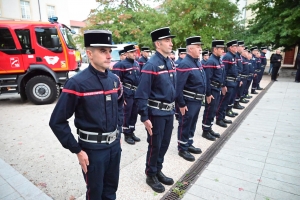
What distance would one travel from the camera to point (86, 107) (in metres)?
1.89

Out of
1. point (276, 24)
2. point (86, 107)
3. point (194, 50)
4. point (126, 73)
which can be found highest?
point (276, 24)

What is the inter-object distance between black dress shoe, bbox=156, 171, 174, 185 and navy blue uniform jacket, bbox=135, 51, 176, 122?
3.26 ft

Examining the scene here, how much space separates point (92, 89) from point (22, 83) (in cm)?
731

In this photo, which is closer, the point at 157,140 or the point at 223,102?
the point at 157,140

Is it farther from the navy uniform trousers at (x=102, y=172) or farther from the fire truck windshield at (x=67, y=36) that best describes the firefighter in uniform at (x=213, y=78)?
the fire truck windshield at (x=67, y=36)

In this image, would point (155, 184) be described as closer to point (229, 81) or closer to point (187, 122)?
point (187, 122)

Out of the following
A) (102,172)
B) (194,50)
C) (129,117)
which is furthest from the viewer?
(129,117)

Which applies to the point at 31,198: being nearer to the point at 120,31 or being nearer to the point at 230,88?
the point at 230,88

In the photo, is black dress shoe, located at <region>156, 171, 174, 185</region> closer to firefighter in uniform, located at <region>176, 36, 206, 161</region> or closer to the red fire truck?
firefighter in uniform, located at <region>176, 36, 206, 161</region>

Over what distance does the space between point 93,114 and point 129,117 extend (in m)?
2.89

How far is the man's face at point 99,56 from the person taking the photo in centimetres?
191

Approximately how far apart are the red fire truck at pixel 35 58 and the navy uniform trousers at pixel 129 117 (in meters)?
4.17

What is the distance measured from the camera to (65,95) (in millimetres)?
1810

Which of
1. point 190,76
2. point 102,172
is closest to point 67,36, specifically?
point 190,76
